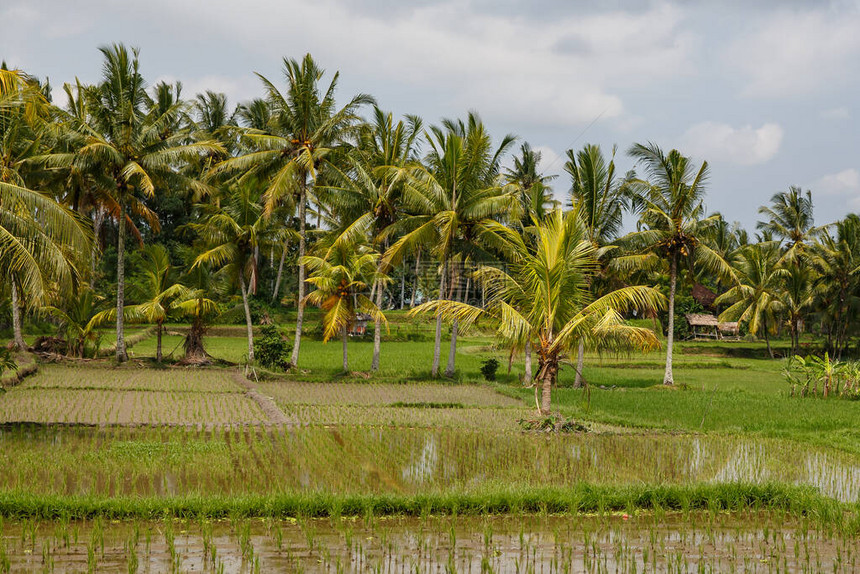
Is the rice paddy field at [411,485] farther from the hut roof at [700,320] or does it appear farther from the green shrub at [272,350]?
the hut roof at [700,320]

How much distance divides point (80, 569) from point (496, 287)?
9.69 metres

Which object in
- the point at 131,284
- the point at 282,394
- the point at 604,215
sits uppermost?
the point at 604,215

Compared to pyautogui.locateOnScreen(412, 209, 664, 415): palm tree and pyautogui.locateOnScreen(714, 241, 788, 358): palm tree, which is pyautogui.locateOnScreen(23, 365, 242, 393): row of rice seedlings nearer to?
pyautogui.locateOnScreen(412, 209, 664, 415): palm tree

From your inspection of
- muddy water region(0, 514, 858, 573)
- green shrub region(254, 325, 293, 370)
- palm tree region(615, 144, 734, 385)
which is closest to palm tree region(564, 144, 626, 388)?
palm tree region(615, 144, 734, 385)

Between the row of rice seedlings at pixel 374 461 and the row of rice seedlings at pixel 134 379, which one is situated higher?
the row of rice seedlings at pixel 374 461

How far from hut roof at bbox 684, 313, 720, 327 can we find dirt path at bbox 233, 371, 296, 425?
28.0 metres

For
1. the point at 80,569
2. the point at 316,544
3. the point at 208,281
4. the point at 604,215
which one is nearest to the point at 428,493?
the point at 316,544

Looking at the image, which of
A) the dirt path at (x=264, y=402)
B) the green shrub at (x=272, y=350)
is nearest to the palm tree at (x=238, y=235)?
the green shrub at (x=272, y=350)

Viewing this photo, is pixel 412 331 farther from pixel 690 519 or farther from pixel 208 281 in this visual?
pixel 690 519

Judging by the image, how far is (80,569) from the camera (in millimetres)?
5605

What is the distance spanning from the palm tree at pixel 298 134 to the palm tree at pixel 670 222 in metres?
7.53

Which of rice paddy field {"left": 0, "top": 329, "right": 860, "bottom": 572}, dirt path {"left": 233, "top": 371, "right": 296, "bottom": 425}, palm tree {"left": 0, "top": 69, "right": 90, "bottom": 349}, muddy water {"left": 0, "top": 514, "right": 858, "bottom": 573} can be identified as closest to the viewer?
muddy water {"left": 0, "top": 514, "right": 858, "bottom": 573}

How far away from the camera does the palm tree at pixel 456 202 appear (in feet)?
63.3

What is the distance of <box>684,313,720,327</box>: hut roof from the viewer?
41.5 meters
